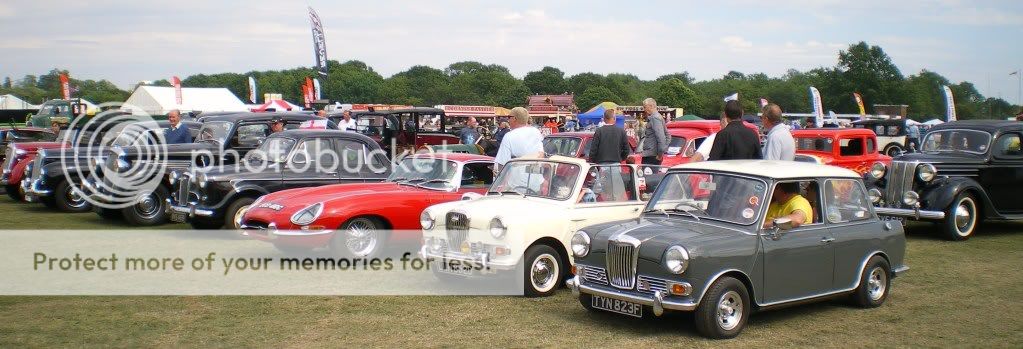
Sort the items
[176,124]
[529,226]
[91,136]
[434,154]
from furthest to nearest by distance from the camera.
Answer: [91,136] → [176,124] → [434,154] → [529,226]

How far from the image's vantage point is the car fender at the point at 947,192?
1179 cm

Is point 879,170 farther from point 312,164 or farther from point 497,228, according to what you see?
point 312,164

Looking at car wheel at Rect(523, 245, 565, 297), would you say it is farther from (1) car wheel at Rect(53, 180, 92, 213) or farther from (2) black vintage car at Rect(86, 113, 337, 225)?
(1) car wheel at Rect(53, 180, 92, 213)

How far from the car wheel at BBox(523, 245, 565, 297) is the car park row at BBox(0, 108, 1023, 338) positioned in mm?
20

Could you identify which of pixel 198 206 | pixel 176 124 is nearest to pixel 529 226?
pixel 198 206

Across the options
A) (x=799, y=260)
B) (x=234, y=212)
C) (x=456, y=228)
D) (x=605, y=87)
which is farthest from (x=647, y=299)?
(x=605, y=87)

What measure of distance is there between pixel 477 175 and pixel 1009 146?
818 cm

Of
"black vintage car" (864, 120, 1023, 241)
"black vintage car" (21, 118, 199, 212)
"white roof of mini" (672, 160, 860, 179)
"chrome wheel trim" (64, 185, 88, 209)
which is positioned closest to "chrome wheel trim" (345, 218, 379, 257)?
"white roof of mini" (672, 160, 860, 179)

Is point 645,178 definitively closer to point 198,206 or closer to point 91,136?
point 198,206

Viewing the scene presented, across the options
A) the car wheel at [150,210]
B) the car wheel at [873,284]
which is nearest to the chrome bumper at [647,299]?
the car wheel at [873,284]

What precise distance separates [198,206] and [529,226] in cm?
623

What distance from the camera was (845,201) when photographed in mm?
7535

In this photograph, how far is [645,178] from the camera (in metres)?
9.51

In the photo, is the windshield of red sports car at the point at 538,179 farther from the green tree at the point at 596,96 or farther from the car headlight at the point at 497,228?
the green tree at the point at 596,96
